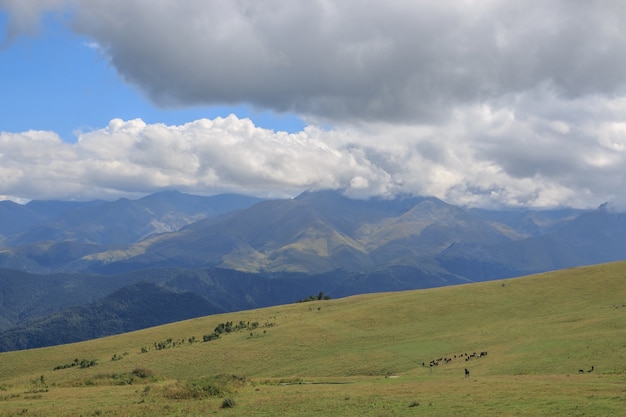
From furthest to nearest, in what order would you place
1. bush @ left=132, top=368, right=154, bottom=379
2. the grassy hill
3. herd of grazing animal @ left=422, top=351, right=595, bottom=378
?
1. herd of grazing animal @ left=422, top=351, right=595, bottom=378
2. bush @ left=132, top=368, right=154, bottom=379
3. the grassy hill

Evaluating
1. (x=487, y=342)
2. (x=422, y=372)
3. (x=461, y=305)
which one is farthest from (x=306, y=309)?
(x=422, y=372)

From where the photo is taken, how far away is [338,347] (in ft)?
310

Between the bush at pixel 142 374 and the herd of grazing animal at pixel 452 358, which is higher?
the bush at pixel 142 374

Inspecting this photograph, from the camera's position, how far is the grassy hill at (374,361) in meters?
43.5

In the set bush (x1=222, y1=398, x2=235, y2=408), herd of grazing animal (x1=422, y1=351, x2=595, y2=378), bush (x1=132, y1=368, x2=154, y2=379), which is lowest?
herd of grazing animal (x1=422, y1=351, x2=595, y2=378)

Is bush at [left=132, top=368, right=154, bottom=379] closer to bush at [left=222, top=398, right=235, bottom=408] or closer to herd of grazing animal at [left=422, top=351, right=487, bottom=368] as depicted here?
bush at [left=222, top=398, right=235, bottom=408]

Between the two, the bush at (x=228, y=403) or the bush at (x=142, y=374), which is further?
the bush at (x=142, y=374)

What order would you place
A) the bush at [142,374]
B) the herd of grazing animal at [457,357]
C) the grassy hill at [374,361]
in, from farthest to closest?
the herd of grazing animal at [457,357], the bush at [142,374], the grassy hill at [374,361]

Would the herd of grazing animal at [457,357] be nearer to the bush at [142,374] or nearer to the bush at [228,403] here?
the bush at [142,374]

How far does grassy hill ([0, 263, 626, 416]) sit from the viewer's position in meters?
43.5

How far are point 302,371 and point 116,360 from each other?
38984mm

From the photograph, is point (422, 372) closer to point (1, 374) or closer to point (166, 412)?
point (166, 412)

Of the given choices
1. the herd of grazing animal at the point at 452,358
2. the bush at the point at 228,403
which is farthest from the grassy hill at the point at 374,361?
the herd of grazing animal at the point at 452,358

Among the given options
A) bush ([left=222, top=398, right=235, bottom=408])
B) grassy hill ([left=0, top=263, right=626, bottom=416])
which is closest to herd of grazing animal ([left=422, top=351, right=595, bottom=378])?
grassy hill ([left=0, top=263, right=626, bottom=416])
